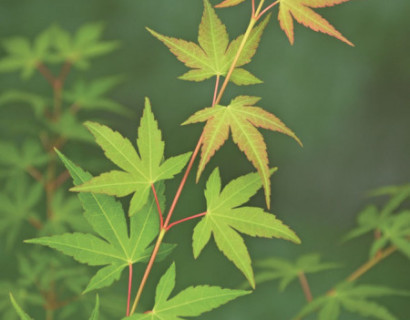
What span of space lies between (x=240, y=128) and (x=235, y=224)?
0.29ft

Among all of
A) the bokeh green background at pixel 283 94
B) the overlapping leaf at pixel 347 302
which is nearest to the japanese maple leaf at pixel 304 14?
the overlapping leaf at pixel 347 302

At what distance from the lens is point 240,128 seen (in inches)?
17.8

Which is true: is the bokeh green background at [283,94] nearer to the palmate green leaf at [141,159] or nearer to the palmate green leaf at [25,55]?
the palmate green leaf at [25,55]

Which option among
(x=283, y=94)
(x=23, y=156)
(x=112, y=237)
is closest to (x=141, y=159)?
(x=112, y=237)

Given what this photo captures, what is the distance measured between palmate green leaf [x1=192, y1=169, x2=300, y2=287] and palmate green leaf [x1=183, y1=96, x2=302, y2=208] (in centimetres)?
5

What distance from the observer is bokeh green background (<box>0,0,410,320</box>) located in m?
1.86

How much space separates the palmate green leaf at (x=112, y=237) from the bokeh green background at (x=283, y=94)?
1.34 meters

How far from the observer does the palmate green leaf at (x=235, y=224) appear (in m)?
0.46

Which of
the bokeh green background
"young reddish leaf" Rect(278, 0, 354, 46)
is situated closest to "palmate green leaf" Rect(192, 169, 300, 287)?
"young reddish leaf" Rect(278, 0, 354, 46)

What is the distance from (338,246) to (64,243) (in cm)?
161

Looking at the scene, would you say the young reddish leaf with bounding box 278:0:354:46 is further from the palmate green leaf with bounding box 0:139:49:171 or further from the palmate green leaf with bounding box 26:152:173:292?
the palmate green leaf with bounding box 0:139:49:171

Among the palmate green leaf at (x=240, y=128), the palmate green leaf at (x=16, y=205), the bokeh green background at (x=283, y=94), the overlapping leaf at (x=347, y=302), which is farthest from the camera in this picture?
the bokeh green background at (x=283, y=94)

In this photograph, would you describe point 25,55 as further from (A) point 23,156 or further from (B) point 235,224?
(B) point 235,224

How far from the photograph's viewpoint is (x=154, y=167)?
469 millimetres
